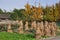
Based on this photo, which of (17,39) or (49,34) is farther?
(49,34)

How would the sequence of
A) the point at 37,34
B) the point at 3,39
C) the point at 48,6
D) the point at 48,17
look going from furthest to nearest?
the point at 48,6 < the point at 48,17 < the point at 37,34 < the point at 3,39

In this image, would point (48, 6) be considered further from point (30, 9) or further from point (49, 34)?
point (49, 34)

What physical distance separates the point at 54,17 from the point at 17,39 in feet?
107

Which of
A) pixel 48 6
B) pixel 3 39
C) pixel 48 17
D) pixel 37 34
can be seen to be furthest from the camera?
pixel 48 6

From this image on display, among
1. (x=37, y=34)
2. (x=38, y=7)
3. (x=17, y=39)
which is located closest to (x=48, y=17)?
(x=38, y=7)

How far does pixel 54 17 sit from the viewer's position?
50.3m

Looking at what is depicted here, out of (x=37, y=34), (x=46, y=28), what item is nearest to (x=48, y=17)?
(x=46, y=28)

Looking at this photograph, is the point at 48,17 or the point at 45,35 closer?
the point at 45,35

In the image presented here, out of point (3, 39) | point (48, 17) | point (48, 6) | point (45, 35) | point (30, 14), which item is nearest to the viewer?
point (3, 39)

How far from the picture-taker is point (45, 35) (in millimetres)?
23953

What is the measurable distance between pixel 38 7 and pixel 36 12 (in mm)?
2808

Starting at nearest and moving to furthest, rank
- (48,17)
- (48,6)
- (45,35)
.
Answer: (45,35)
(48,17)
(48,6)

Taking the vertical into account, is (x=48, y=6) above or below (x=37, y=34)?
above

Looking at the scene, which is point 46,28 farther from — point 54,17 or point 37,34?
point 54,17
